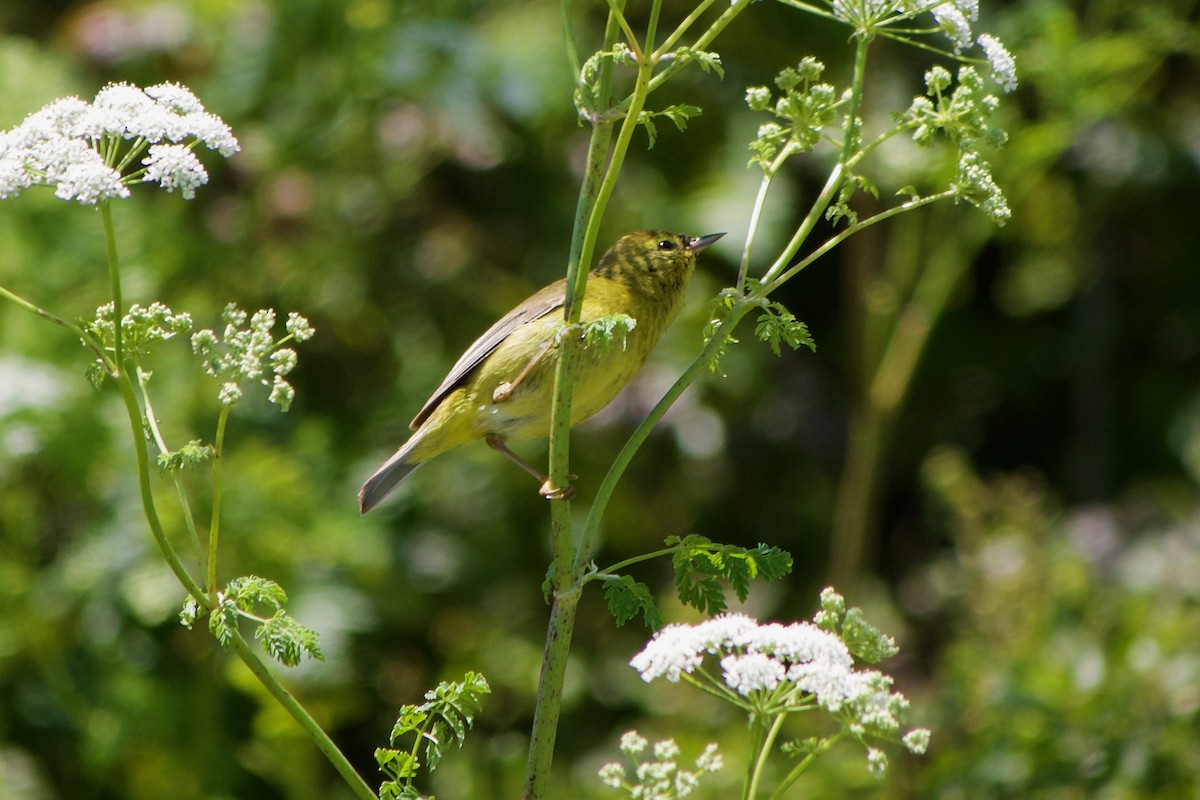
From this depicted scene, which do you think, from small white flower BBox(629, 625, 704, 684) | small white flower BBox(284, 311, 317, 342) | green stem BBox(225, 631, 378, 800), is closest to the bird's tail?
small white flower BBox(284, 311, 317, 342)

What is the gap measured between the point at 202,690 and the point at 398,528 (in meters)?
0.92

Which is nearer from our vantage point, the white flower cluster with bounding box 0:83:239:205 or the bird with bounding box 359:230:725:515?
the white flower cluster with bounding box 0:83:239:205

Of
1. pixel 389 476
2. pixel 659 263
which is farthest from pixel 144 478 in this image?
pixel 659 263

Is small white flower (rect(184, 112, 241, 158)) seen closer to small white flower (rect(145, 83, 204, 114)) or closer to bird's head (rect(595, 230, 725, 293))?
small white flower (rect(145, 83, 204, 114))

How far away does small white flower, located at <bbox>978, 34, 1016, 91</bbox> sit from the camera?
1.94 m

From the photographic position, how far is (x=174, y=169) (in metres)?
1.78

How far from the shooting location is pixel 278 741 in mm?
4629

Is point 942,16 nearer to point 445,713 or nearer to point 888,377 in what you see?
point 445,713

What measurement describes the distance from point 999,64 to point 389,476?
6.81 feet

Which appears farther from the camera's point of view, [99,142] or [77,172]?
[99,142]


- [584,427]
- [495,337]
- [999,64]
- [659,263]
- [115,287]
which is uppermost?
[584,427]

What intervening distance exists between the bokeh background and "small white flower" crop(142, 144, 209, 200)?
291cm

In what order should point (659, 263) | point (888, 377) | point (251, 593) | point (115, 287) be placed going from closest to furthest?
point (115, 287), point (251, 593), point (659, 263), point (888, 377)

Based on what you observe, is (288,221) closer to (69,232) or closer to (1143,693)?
(69,232)
